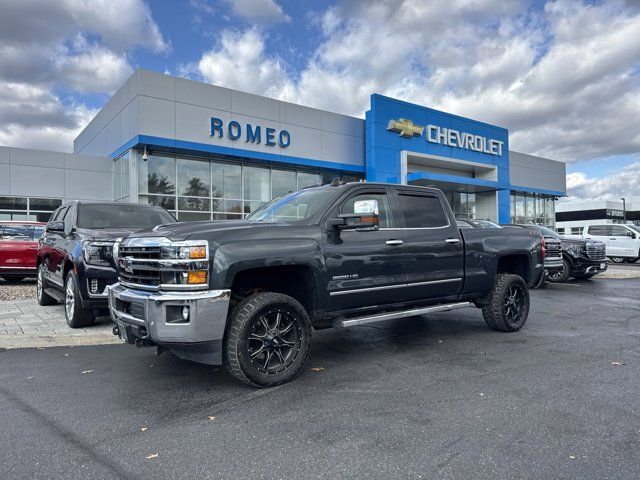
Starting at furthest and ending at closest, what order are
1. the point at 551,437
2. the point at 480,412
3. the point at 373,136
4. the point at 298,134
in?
the point at 373,136
the point at 298,134
the point at 480,412
the point at 551,437

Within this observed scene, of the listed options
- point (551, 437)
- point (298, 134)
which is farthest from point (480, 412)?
point (298, 134)

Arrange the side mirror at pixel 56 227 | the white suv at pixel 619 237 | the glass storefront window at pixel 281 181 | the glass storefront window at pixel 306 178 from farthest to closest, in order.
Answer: the glass storefront window at pixel 306 178
the glass storefront window at pixel 281 181
the white suv at pixel 619 237
the side mirror at pixel 56 227

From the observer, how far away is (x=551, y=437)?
328 cm

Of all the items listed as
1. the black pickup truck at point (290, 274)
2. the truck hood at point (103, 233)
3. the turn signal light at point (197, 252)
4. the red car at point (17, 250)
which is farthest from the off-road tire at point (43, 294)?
the turn signal light at point (197, 252)

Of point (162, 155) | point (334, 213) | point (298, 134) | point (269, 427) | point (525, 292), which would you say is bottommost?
point (269, 427)

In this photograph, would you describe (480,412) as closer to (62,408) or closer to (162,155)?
(62,408)

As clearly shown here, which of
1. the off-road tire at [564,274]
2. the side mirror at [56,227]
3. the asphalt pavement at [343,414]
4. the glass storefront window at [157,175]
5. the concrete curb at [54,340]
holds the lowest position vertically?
the asphalt pavement at [343,414]

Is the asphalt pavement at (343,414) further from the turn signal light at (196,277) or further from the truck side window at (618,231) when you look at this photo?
the truck side window at (618,231)

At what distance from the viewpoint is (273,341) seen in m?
4.37

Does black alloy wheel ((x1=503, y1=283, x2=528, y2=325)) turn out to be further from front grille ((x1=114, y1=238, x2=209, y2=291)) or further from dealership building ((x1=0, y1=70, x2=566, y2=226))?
dealership building ((x1=0, y1=70, x2=566, y2=226))

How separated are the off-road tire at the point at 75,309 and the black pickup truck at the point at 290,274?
210 cm

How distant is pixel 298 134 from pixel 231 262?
772 inches

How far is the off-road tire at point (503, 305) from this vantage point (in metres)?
6.51

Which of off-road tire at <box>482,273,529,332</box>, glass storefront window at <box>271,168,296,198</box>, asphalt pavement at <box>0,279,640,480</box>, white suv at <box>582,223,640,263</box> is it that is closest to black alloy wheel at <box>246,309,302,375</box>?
asphalt pavement at <box>0,279,640,480</box>
